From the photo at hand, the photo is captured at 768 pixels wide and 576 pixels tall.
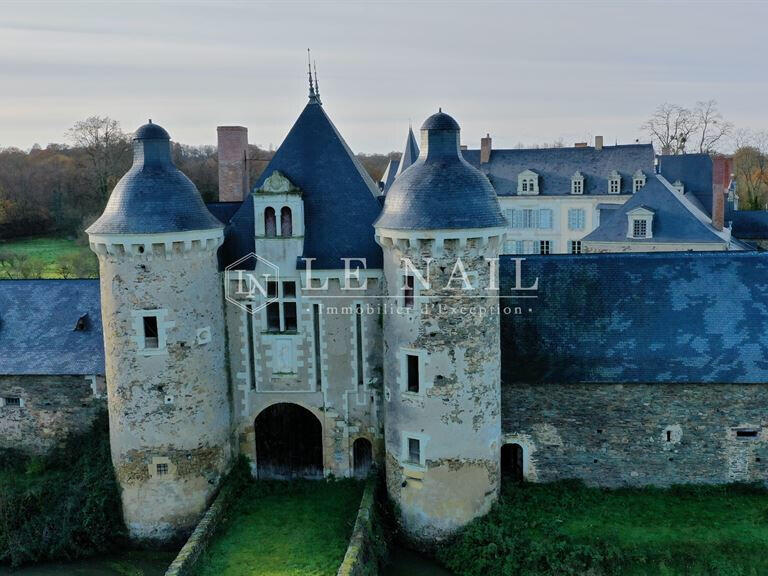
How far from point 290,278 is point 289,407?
3.71 meters

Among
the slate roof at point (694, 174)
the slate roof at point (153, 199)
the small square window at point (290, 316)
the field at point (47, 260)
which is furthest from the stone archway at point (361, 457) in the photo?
the slate roof at point (694, 174)

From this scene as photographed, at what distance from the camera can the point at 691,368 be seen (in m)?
18.4

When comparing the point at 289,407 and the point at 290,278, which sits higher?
the point at 290,278

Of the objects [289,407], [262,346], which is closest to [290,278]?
[262,346]

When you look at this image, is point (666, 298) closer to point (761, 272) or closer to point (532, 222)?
point (761, 272)

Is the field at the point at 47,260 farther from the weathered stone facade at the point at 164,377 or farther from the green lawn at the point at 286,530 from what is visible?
the green lawn at the point at 286,530

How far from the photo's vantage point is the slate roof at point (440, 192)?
54.0ft

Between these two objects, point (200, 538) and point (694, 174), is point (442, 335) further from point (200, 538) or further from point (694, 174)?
point (694, 174)

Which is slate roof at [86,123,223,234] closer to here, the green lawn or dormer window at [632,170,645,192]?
the green lawn

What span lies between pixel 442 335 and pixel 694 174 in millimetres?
33291

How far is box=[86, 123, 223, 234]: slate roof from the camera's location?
17250mm

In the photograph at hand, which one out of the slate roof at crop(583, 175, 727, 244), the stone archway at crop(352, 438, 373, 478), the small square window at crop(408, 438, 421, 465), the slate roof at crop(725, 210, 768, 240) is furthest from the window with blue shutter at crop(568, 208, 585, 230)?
the small square window at crop(408, 438, 421, 465)

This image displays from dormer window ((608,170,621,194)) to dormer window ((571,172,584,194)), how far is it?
179 centimetres

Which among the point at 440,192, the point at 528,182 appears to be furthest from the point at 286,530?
the point at 528,182
